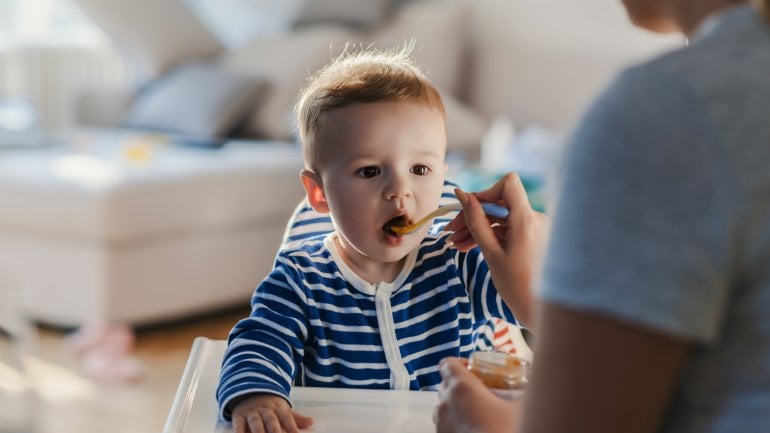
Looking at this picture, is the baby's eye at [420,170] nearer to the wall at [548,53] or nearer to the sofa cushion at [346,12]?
the wall at [548,53]

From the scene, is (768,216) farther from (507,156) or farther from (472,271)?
(507,156)

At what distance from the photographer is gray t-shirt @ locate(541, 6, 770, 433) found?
2.11 feet

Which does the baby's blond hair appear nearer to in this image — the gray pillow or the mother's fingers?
the mother's fingers

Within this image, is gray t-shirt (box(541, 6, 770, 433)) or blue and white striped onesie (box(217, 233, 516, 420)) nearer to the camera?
gray t-shirt (box(541, 6, 770, 433))

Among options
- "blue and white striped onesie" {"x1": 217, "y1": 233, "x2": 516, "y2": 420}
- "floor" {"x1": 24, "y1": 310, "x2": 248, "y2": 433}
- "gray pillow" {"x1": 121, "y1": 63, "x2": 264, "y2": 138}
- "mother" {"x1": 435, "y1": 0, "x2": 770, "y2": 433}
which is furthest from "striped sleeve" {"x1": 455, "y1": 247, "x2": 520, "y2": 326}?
"gray pillow" {"x1": 121, "y1": 63, "x2": 264, "y2": 138}

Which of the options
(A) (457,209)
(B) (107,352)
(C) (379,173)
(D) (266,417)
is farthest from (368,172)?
(B) (107,352)

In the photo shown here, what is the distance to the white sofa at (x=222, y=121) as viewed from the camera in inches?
133

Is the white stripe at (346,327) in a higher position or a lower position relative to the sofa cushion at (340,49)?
lower

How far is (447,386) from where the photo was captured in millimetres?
879

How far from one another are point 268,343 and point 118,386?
2.05 meters

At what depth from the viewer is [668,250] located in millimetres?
651

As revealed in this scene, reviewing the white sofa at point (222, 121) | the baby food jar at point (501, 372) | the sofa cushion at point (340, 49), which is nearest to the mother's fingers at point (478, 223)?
the baby food jar at point (501, 372)

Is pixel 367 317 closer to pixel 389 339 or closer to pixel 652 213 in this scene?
pixel 389 339

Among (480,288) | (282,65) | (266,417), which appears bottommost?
(266,417)
